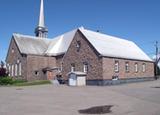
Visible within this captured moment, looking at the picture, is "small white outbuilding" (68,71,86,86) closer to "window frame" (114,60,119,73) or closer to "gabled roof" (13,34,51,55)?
"window frame" (114,60,119,73)

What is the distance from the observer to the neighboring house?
119ft

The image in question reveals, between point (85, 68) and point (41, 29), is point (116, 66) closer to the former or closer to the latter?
point (85, 68)

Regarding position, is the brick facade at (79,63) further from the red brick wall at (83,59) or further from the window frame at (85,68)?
the window frame at (85,68)

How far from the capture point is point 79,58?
129 feet

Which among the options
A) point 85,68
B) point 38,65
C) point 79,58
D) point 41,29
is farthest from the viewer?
point 41,29

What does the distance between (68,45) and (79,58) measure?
311 inches

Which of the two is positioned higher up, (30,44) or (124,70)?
(30,44)

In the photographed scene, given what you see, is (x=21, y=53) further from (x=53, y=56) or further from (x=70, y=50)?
(x=70, y=50)

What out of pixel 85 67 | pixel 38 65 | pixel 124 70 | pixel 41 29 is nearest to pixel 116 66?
pixel 124 70

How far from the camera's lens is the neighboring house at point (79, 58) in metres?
36.4

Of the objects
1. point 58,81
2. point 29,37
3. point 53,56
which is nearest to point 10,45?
point 29,37

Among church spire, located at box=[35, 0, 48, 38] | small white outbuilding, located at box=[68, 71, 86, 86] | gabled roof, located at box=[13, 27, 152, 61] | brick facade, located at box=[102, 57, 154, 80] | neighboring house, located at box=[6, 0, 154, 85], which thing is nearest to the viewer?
small white outbuilding, located at box=[68, 71, 86, 86]

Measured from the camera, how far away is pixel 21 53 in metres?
46.6

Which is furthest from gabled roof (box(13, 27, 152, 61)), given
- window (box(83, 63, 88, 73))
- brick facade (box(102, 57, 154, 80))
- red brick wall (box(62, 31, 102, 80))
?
window (box(83, 63, 88, 73))
